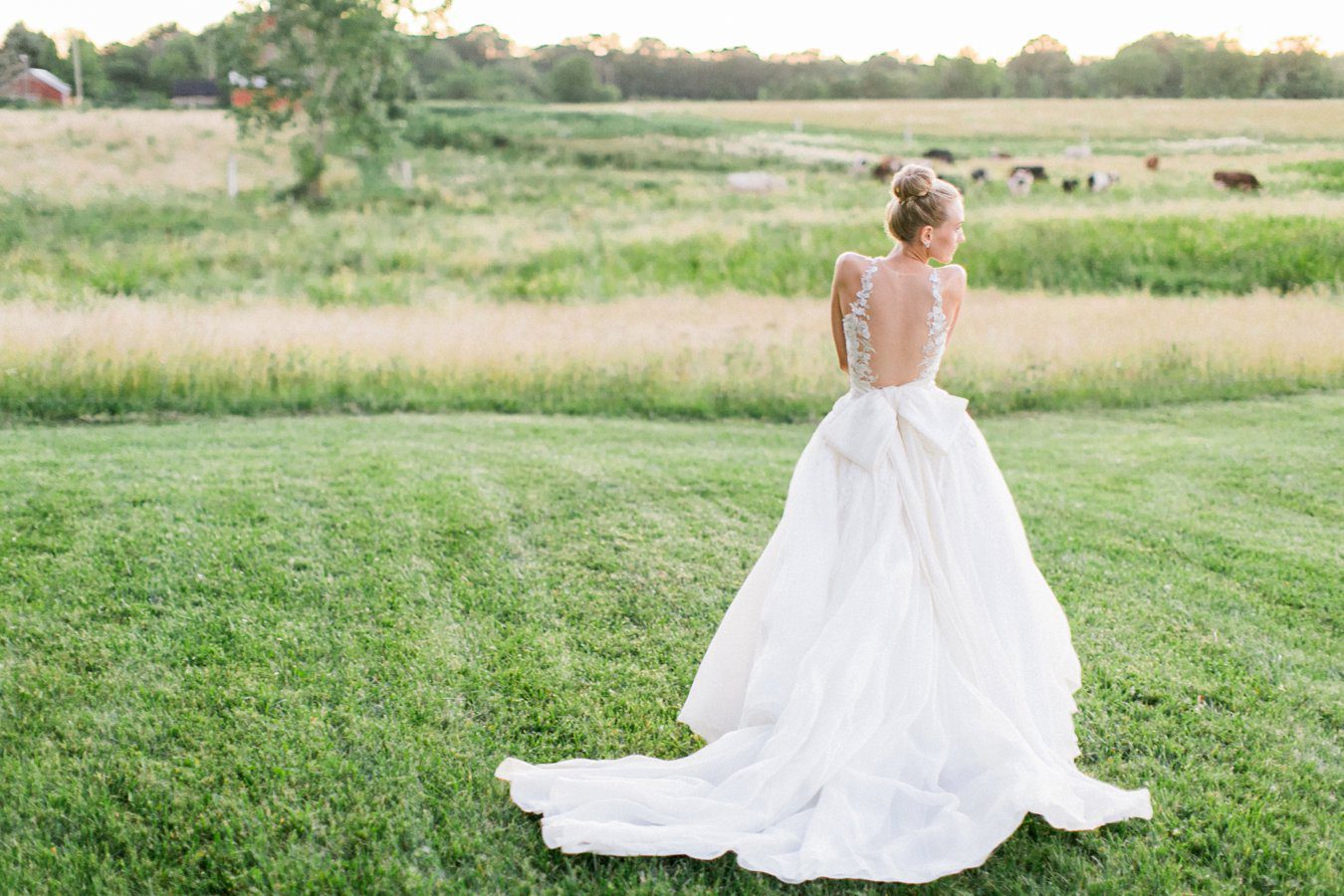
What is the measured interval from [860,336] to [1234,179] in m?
19.3

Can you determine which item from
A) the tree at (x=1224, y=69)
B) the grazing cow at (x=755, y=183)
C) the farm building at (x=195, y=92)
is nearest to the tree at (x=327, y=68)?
the grazing cow at (x=755, y=183)

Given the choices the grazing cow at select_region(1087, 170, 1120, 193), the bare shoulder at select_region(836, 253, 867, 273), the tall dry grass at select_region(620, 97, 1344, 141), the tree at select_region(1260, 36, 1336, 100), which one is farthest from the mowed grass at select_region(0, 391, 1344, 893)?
the grazing cow at select_region(1087, 170, 1120, 193)

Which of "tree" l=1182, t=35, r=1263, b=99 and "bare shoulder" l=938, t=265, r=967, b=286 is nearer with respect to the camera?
"bare shoulder" l=938, t=265, r=967, b=286

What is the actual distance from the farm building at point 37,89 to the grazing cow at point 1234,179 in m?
43.1

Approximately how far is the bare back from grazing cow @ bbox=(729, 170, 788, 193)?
24.9 m

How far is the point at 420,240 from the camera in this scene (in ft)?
70.3

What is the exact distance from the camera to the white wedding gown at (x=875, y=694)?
141 inches

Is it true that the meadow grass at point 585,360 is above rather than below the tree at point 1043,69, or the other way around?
below

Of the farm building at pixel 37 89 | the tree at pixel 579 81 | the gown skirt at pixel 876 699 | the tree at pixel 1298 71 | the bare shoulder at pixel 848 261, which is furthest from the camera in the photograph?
the tree at pixel 579 81

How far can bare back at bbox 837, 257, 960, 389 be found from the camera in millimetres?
3928

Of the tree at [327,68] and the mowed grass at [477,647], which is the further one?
the tree at [327,68]

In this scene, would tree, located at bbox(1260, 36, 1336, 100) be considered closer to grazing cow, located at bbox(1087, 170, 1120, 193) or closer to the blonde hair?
grazing cow, located at bbox(1087, 170, 1120, 193)

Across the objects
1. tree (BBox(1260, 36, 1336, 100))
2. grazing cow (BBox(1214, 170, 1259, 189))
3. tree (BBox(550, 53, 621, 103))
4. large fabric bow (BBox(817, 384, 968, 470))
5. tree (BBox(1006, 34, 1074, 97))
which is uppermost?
tree (BBox(550, 53, 621, 103))

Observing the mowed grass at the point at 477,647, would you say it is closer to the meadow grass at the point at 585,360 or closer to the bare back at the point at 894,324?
the meadow grass at the point at 585,360
